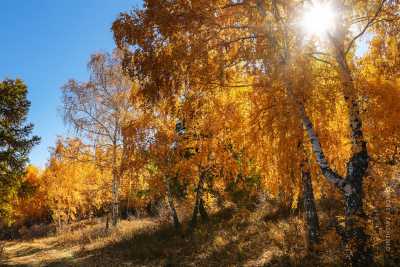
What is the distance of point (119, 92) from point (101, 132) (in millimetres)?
2639

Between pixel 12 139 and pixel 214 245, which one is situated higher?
pixel 12 139

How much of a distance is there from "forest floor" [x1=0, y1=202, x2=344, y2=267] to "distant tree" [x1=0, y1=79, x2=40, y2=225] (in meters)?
A: 5.54

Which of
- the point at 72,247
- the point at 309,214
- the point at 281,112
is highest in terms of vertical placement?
the point at 281,112

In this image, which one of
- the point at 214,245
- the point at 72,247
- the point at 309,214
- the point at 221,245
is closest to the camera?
the point at 309,214

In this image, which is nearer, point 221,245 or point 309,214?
point 309,214

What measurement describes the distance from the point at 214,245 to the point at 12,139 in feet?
46.6

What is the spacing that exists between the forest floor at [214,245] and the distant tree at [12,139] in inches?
218

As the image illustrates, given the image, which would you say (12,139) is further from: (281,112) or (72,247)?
(281,112)

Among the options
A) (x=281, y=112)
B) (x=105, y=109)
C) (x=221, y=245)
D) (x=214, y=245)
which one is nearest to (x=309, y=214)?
(x=281, y=112)

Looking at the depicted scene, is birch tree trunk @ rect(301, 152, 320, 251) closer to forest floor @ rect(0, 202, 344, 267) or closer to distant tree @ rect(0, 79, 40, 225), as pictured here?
forest floor @ rect(0, 202, 344, 267)

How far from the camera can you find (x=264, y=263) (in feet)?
32.6

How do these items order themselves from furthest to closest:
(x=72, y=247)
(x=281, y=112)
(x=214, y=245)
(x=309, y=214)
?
(x=72, y=247), (x=214, y=245), (x=309, y=214), (x=281, y=112)

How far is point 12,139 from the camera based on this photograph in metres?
20.0

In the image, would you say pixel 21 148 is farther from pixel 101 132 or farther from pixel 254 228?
pixel 254 228
